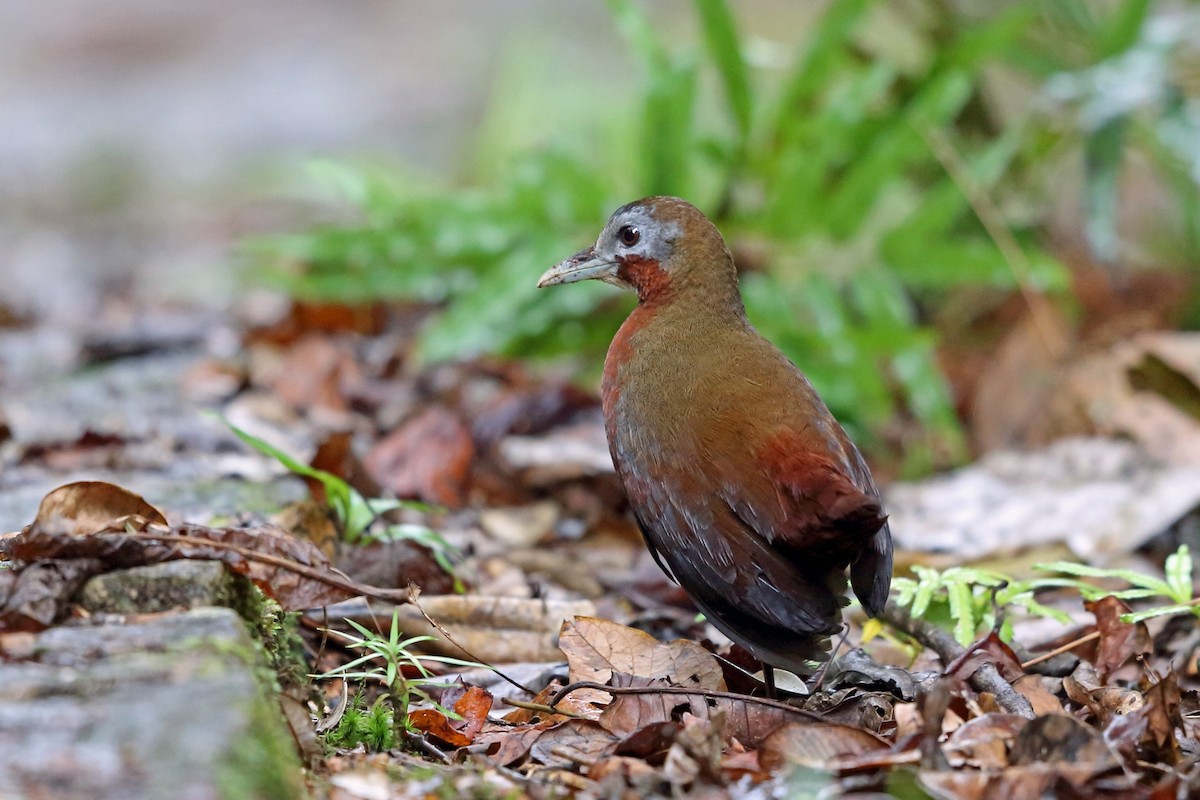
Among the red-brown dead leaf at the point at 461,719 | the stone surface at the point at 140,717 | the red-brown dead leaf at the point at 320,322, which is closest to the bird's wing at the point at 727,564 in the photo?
the red-brown dead leaf at the point at 461,719

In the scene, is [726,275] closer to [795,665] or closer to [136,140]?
[795,665]

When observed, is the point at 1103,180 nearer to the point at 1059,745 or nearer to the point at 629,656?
the point at 629,656

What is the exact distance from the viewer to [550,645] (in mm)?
Result: 3059

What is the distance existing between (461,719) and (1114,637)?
1.48 meters

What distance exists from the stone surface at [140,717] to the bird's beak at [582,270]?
1.67 m

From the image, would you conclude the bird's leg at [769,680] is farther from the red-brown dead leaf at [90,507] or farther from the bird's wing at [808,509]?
the red-brown dead leaf at [90,507]

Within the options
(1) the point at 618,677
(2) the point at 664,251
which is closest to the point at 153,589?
(1) the point at 618,677

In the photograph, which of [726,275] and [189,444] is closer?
[726,275]

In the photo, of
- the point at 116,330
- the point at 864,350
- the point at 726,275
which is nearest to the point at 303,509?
the point at 726,275

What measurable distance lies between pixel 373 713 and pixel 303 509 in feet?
3.24

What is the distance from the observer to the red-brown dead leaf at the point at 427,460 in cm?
425

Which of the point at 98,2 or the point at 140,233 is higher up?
the point at 98,2

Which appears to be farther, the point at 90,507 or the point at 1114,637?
the point at 1114,637

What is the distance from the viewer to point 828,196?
5.89 m
